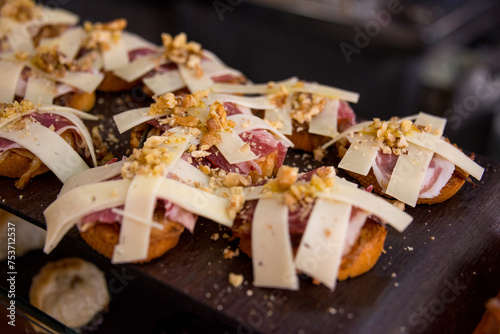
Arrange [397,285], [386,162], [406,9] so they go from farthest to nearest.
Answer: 1. [406,9]
2. [386,162]
3. [397,285]

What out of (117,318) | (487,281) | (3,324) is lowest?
(3,324)

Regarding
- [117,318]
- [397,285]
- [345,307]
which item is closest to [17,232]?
[117,318]

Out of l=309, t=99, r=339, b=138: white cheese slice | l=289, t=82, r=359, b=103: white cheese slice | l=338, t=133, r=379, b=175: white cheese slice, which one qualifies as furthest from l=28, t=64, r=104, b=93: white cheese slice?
l=338, t=133, r=379, b=175: white cheese slice

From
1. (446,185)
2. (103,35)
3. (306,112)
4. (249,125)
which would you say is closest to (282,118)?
(306,112)

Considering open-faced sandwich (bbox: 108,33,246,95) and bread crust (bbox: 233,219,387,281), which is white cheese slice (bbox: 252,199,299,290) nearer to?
bread crust (bbox: 233,219,387,281)

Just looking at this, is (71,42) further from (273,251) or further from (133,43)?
(273,251)

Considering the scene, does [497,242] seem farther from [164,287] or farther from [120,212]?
[120,212]
